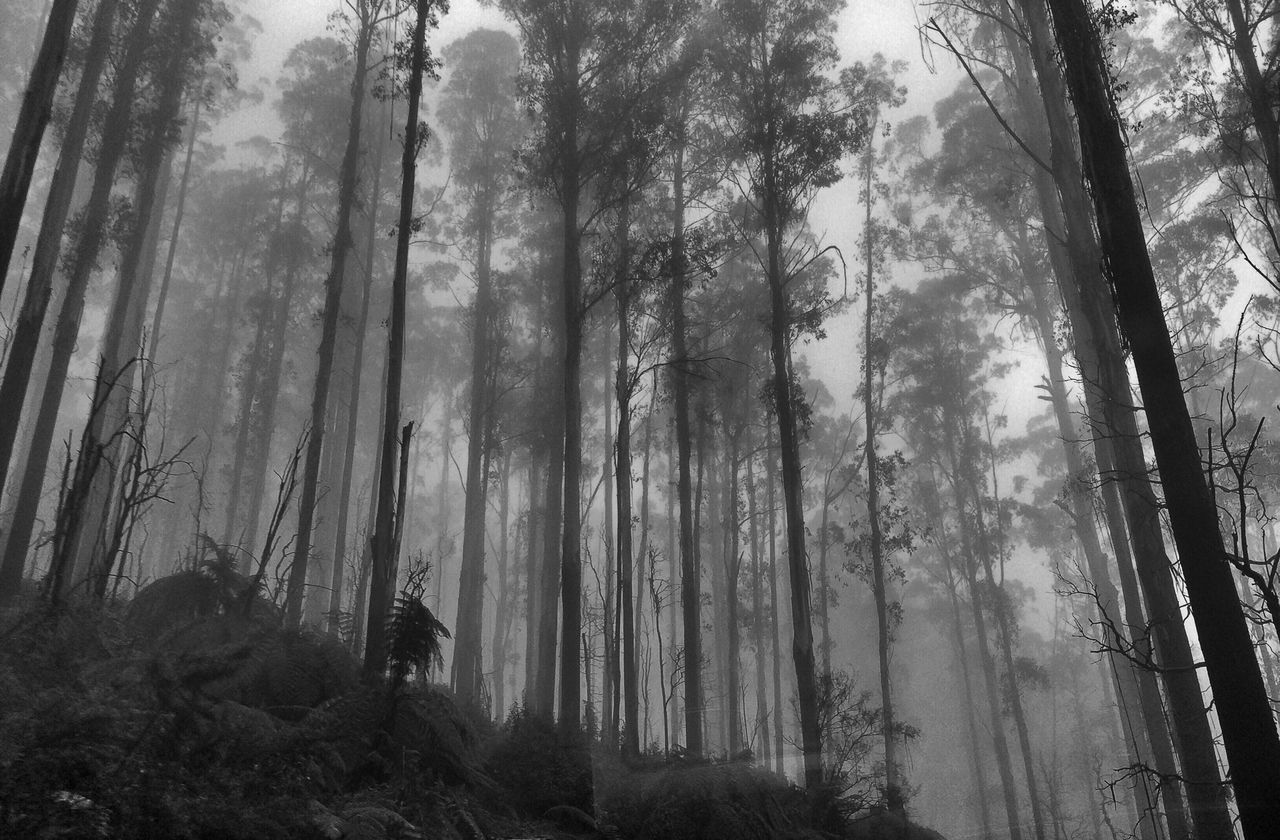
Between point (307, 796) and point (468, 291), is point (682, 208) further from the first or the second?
point (307, 796)

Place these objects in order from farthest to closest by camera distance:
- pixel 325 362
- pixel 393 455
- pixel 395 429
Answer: pixel 325 362, pixel 395 429, pixel 393 455

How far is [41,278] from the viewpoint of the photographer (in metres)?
8.23

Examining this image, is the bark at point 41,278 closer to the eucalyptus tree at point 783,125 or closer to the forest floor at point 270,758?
the forest floor at point 270,758

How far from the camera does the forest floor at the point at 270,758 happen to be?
351 cm

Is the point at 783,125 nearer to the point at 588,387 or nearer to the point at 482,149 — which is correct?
the point at 482,149

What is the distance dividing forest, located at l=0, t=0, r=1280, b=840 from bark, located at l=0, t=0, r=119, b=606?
0.07 meters

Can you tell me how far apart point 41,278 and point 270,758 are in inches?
264

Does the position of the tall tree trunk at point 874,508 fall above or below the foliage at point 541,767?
above

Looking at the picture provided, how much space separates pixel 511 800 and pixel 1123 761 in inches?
1277

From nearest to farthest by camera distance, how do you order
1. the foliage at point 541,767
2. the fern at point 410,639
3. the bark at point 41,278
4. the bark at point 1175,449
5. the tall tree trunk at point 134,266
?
the bark at point 1175,449 < the fern at point 410,639 < the foliage at point 541,767 < the bark at point 41,278 < the tall tree trunk at point 134,266

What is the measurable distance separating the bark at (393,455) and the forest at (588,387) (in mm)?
49

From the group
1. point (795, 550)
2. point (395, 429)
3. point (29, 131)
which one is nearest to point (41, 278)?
point (29, 131)

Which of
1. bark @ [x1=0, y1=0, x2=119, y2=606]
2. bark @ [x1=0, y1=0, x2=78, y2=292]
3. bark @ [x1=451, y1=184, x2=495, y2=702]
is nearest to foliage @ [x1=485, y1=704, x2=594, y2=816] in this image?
bark @ [x1=0, y1=0, x2=119, y2=606]

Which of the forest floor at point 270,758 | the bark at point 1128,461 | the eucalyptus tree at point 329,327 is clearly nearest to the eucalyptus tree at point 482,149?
the eucalyptus tree at point 329,327
